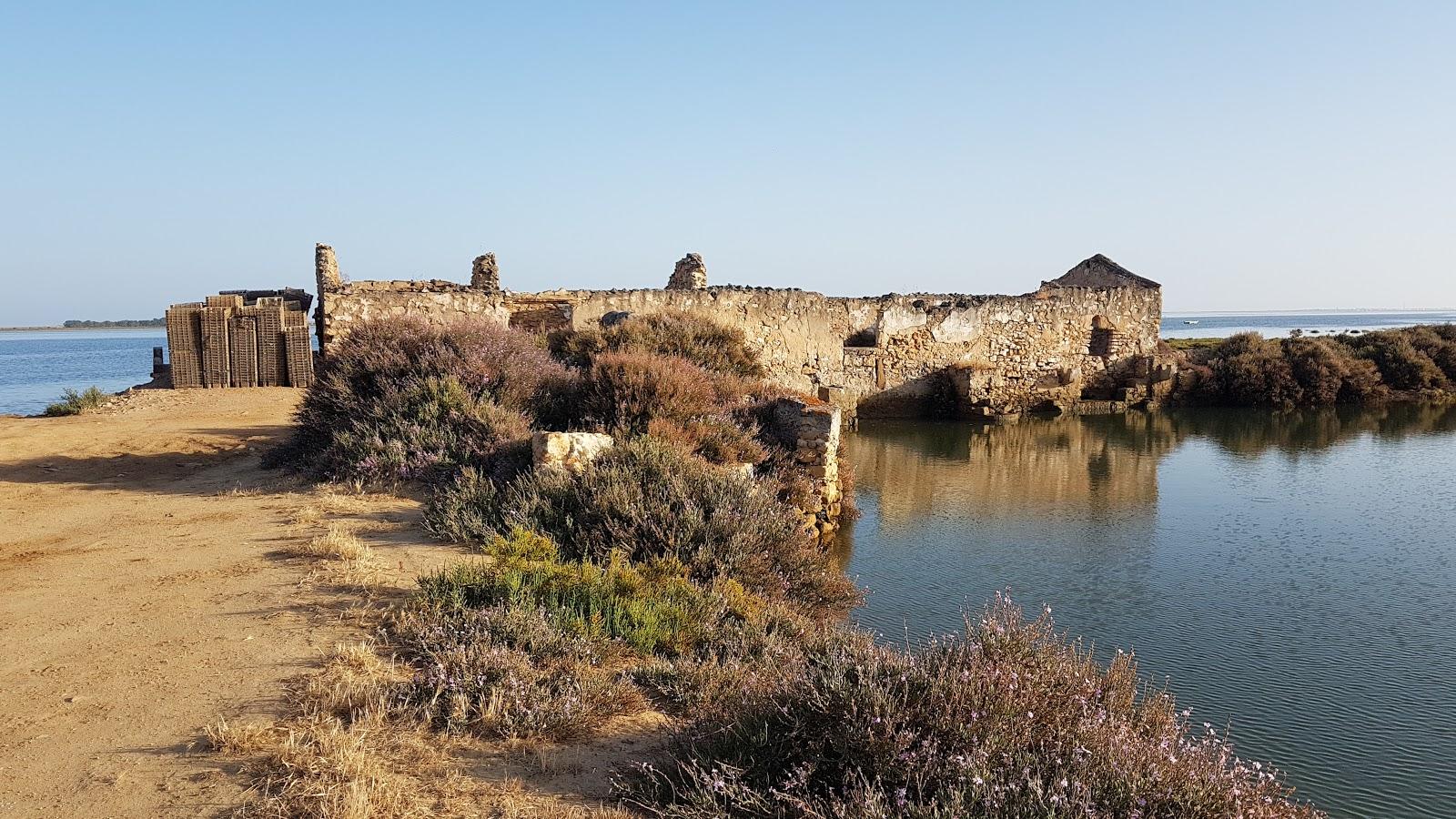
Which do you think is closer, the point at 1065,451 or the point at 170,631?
the point at 170,631

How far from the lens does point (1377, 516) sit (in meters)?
10.4

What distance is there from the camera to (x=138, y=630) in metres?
4.87

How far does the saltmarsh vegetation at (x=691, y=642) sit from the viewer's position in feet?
10.4

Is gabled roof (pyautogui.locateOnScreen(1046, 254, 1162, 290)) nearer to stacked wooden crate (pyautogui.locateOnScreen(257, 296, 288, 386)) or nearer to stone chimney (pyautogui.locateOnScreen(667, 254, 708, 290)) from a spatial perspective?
stone chimney (pyautogui.locateOnScreen(667, 254, 708, 290))

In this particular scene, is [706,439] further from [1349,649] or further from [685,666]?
[1349,649]

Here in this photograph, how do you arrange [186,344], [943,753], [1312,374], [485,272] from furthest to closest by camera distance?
[1312,374] < [485,272] < [186,344] < [943,753]

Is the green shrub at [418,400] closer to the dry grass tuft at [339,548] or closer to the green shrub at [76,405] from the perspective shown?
the dry grass tuft at [339,548]

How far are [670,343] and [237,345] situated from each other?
353 inches

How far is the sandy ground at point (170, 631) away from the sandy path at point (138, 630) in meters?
0.01

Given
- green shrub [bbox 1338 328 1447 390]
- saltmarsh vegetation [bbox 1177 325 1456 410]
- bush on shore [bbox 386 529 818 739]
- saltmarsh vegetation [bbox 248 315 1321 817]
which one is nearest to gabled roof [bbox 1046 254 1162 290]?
saltmarsh vegetation [bbox 1177 325 1456 410]

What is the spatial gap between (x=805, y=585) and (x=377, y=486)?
411 centimetres

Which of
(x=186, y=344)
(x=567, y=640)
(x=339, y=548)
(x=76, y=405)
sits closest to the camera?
(x=567, y=640)

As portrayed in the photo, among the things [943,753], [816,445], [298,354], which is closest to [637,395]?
[816,445]

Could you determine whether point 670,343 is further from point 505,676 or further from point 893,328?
point 893,328
